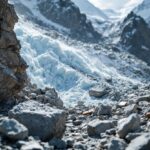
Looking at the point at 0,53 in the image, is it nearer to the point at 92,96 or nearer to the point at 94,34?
the point at 92,96

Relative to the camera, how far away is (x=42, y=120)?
10.6m

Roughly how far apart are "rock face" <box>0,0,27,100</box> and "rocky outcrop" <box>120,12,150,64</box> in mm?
165883

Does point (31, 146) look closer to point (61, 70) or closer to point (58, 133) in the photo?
point (58, 133)

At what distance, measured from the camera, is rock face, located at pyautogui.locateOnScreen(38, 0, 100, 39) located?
177125mm

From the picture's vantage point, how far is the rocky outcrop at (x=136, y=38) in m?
185

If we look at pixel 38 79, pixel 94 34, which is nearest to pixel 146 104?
pixel 38 79

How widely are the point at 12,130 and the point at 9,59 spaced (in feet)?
22.6

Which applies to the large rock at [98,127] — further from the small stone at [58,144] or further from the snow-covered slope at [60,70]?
the snow-covered slope at [60,70]

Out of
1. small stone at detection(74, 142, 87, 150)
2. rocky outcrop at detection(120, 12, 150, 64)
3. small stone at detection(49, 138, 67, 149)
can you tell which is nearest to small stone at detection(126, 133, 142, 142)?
small stone at detection(74, 142, 87, 150)

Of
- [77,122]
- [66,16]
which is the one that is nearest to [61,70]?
[77,122]

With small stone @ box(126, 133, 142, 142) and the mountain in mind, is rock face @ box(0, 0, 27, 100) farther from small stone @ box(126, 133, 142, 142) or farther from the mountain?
the mountain

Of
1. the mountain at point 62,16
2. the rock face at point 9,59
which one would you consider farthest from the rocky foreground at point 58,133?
the mountain at point 62,16

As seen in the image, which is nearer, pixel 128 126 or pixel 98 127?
pixel 128 126

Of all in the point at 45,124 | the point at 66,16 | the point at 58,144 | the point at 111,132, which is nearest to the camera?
the point at 58,144
